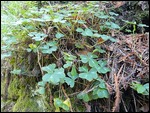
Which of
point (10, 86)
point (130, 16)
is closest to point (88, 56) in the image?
point (10, 86)

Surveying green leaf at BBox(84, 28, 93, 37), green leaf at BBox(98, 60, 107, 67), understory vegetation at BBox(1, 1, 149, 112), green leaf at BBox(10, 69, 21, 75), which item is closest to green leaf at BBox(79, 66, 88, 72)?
understory vegetation at BBox(1, 1, 149, 112)

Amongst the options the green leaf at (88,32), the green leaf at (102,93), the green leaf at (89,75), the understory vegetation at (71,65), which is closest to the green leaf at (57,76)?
the understory vegetation at (71,65)

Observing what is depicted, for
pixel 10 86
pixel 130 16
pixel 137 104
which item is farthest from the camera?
pixel 130 16

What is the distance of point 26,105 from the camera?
4.05 feet

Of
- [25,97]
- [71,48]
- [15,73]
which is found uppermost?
[71,48]

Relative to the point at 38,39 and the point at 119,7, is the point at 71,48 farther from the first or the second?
the point at 119,7

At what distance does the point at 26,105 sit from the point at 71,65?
37 centimetres

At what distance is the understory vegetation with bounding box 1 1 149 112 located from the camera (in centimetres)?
115

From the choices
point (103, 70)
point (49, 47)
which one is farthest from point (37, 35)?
point (103, 70)

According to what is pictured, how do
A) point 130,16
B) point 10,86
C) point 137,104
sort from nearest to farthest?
point 137,104 → point 10,86 → point 130,16

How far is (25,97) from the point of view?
1283mm

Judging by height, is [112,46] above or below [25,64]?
above

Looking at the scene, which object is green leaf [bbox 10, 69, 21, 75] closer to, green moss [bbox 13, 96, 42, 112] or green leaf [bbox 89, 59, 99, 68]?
green moss [bbox 13, 96, 42, 112]

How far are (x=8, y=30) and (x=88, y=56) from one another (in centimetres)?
61
